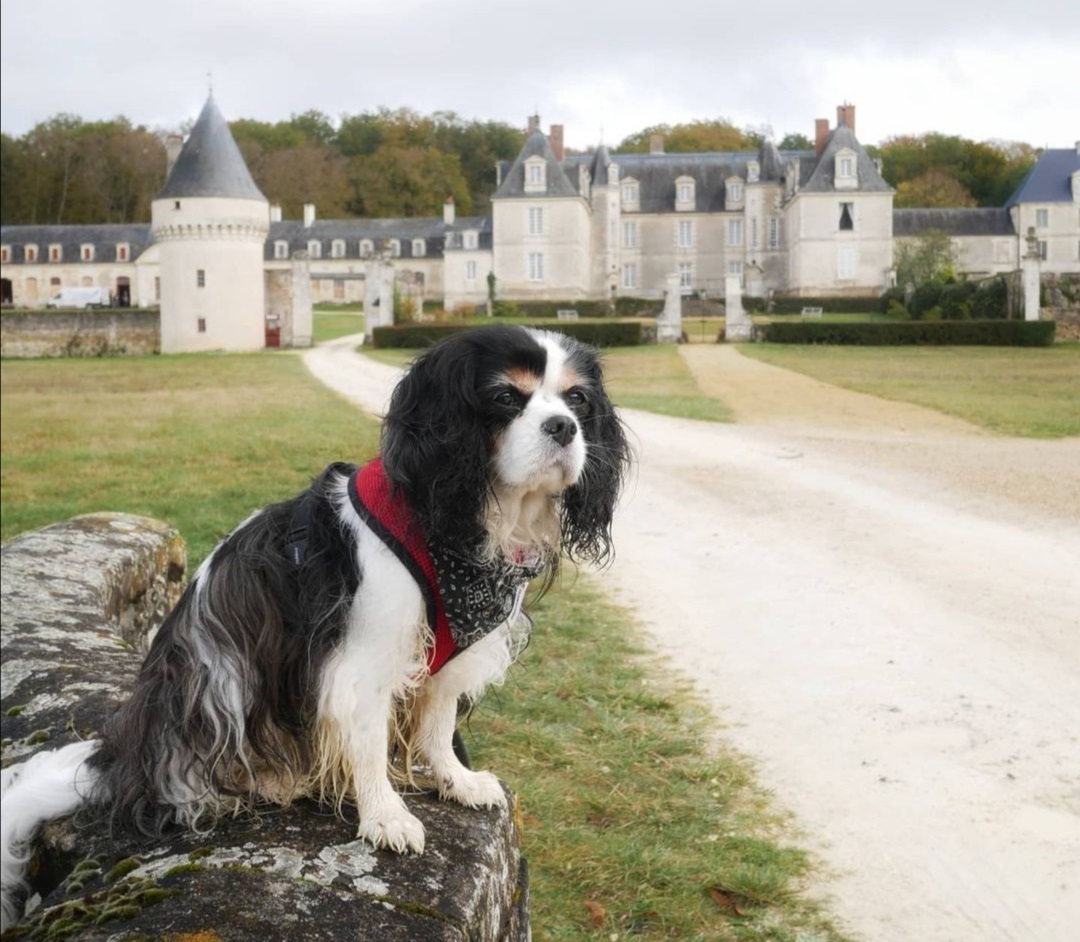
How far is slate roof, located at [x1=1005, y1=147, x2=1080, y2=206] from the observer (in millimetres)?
4121

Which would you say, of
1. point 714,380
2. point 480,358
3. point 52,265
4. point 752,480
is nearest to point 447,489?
point 480,358

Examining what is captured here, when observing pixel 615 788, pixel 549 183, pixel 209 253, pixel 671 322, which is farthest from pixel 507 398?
pixel 549 183

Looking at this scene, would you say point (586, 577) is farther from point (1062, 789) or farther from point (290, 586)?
point (290, 586)

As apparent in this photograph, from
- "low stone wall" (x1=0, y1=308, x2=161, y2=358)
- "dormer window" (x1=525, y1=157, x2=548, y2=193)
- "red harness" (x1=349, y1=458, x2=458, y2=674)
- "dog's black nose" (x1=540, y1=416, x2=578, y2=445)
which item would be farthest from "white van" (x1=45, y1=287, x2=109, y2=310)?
"dog's black nose" (x1=540, y1=416, x2=578, y2=445)

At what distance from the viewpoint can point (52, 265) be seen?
7031 centimetres

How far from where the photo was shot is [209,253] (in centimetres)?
4381

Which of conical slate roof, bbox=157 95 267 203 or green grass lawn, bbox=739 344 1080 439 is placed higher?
conical slate roof, bbox=157 95 267 203

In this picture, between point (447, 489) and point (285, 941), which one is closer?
point (285, 941)

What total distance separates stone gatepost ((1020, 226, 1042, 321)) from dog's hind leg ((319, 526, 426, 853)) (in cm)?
412

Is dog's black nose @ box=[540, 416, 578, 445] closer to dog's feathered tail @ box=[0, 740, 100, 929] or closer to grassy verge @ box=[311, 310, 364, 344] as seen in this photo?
dog's feathered tail @ box=[0, 740, 100, 929]

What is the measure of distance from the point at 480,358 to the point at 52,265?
245 feet

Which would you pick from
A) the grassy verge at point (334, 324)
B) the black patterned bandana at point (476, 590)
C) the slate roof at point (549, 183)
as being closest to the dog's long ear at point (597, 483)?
the black patterned bandana at point (476, 590)

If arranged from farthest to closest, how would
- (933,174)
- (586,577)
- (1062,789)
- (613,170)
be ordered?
(613,170) → (586,577) → (933,174) → (1062,789)

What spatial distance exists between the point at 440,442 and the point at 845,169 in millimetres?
56992
